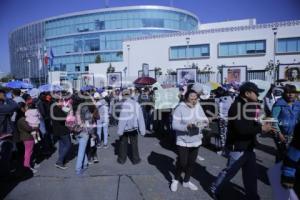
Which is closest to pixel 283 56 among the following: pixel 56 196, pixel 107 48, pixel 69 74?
pixel 56 196

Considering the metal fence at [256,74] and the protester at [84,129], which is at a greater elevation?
the metal fence at [256,74]

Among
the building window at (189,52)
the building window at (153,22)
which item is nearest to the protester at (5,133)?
the building window at (189,52)

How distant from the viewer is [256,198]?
414 centimetres

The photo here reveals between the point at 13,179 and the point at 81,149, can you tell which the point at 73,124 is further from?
the point at 13,179

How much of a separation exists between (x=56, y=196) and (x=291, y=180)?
13.4 feet

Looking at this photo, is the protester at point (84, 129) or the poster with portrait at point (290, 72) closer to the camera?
the protester at point (84, 129)

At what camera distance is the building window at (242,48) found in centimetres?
3185

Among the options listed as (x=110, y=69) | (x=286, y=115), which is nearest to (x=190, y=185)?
(x=286, y=115)

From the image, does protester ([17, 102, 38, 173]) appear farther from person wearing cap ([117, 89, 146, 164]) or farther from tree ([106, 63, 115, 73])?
tree ([106, 63, 115, 73])

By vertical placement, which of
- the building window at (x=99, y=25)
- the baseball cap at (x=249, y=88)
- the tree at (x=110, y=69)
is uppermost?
the building window at (x=99, y=25)

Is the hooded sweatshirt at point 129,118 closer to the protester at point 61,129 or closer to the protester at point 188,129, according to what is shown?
the protester at point 61,129

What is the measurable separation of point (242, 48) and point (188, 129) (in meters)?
31.2

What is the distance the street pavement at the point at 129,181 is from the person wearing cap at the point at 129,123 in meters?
0.33

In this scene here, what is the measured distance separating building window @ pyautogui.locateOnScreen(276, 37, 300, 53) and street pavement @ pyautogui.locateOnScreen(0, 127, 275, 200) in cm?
2623
